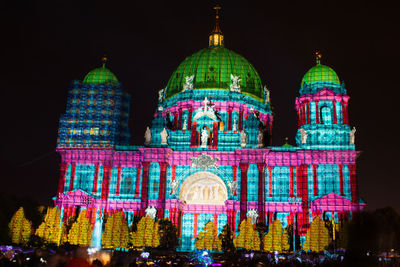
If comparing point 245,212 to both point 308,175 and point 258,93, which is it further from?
point 258,93

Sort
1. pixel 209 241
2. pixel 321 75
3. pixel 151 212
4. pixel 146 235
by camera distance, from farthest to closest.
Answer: pixel 321 75, pixel 151 212, pixel 146 235, pixel 209 241

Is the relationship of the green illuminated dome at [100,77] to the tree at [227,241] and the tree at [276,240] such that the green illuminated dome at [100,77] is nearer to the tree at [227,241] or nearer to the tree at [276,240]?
the tree at [227,241]

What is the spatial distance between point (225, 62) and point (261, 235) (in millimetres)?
34361

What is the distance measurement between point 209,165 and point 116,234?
17.5m

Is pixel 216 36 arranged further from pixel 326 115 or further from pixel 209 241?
pixel 209 241


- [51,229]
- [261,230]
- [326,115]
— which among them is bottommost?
[51,229]

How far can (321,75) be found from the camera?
74438 mm

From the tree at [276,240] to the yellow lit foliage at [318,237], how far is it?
9.91ft

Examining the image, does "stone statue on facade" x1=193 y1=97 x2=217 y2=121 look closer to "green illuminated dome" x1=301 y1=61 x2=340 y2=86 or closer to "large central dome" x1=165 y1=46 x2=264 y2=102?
"large central dome" x1=165 y1=46 x2=264 y2=102

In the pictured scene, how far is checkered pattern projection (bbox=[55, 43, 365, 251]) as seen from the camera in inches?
2655

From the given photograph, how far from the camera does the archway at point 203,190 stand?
70.6 meters

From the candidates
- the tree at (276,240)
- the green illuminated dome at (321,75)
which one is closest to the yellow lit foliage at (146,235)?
the tree at (276,240)

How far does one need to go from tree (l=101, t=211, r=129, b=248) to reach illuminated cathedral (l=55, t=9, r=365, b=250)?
735 centimetres

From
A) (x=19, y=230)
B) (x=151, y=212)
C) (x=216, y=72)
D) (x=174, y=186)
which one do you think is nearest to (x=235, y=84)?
(x=216, y=72)
